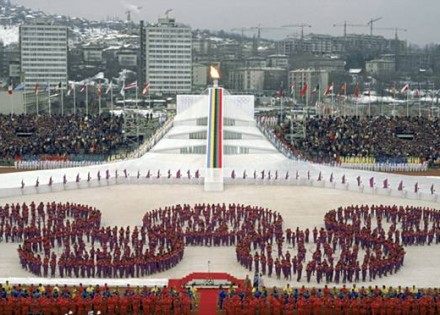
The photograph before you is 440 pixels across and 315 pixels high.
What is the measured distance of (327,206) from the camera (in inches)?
1469

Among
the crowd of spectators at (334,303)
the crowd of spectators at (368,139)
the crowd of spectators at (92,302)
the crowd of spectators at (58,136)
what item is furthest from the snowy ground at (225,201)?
the crowd of spectators at (58,136)

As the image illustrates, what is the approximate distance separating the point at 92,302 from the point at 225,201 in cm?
1765

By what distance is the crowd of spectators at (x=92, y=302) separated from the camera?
68.6 ft

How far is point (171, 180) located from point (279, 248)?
17.4 metres

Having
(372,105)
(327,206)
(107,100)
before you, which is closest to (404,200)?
(327,206)

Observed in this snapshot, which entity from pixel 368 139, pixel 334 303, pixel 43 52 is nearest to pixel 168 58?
pixel 43 52

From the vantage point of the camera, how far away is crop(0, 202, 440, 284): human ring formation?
25.6 metres

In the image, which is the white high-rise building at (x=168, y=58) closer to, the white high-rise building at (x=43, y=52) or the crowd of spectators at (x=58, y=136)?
the white high-rise building at (x=43, y=52)

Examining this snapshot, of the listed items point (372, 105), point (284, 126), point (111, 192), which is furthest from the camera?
point (372, 105)

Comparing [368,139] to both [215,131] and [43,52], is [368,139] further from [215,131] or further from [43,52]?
[43,52]

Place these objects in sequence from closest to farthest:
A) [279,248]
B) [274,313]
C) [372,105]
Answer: [274,313]
[279,248]
[372,105]

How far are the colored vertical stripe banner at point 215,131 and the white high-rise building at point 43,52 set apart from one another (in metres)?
87.7

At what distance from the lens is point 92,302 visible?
21.0 m

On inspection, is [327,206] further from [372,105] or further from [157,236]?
[372,105]
